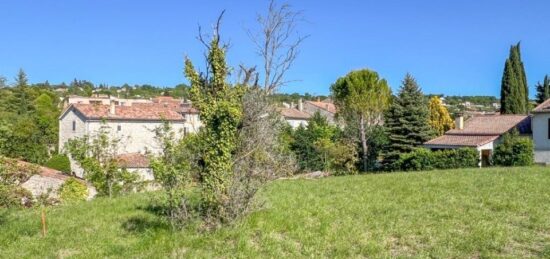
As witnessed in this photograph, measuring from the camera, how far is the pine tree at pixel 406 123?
121ft

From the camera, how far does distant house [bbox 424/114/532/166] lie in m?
34.1

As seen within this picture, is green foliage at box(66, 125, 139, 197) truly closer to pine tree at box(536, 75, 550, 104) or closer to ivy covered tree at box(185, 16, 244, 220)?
ivy covered tree at box(185, 16, 244, 220)

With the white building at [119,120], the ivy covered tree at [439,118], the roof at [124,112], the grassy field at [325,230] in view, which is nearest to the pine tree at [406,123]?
the ivy covered tree at [439,118]

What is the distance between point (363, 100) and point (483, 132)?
32.3ft

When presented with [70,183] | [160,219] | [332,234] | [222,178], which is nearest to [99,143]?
[70,183]

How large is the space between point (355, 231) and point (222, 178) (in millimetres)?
2614

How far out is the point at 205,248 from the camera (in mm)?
8055

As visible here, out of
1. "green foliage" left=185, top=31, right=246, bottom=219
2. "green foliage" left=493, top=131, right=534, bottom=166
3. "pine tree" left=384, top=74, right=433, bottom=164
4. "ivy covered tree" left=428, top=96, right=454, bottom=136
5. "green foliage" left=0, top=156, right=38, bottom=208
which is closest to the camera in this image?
"green foliage" left=185, top=31, right=246, bottom=219

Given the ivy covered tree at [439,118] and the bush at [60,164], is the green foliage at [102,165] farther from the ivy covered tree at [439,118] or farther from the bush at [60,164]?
the ivy covered tree at [439,118]

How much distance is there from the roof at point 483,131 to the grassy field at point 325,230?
74.3 ft

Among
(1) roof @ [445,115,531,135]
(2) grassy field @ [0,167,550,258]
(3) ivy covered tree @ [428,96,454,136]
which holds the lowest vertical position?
(2) grassy field @ [0,167,550,258]

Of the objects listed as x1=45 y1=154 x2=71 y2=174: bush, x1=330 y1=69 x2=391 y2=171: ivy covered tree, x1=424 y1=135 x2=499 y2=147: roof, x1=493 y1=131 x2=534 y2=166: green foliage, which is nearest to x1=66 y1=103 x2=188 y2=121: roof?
x1=45 y1=154 x2=71 y2=174: bush

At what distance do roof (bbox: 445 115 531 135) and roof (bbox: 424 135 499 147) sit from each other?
70 cm

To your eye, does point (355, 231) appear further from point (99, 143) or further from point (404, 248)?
point (99, 143)
